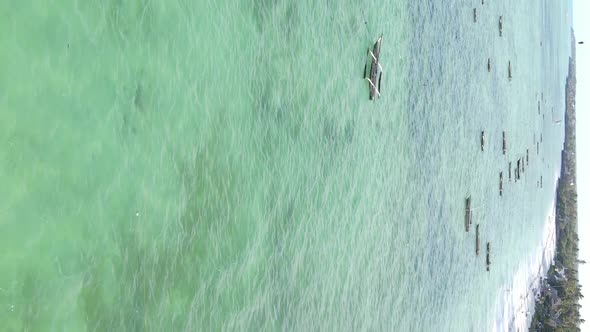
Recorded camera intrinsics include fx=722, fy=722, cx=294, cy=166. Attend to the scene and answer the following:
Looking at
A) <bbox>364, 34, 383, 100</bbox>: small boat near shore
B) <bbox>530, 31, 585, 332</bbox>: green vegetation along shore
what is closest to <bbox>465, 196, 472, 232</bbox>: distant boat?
<bbox>364, 34, 383, 100</bbox>: small boat near shore

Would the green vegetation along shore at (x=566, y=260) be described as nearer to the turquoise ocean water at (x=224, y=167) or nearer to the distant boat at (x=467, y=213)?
the distant boat at (x=467, y=213)

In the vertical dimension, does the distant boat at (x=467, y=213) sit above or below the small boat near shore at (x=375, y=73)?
below

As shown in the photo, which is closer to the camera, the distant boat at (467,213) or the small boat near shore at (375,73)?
the small boat near shore at (375,73)

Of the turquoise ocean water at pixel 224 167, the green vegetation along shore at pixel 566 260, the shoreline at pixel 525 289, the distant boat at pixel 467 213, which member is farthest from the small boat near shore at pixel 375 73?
the green vegetation along shore at pixel 566 260

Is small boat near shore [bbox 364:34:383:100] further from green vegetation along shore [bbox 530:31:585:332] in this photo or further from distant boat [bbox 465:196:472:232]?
green vegetation along shore [bbox 530:31:585:332]

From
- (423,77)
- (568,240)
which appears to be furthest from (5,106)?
(568,240)

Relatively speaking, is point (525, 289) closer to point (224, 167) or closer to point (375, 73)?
point (375, 73)

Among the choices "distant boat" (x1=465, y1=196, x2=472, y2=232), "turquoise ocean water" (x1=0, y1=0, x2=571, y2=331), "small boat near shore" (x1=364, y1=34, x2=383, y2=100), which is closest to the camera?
"turquoise ocean water" (x1=0, y1=0, x2=571, y2=331)

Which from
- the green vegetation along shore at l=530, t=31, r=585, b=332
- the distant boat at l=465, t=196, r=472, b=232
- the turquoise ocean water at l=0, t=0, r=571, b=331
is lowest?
the green vegetation along shore at l=530, t=31, r=585, b=332
